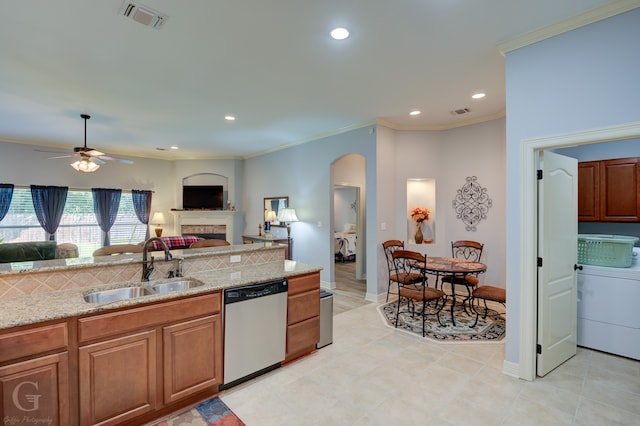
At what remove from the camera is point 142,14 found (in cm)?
236

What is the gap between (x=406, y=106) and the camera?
443 centimetres

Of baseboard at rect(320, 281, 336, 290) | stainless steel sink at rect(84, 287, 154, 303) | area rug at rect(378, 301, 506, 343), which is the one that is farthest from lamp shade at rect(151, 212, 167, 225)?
area rug at rect(378, 301, 506, 343)

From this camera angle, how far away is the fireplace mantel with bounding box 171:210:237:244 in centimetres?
825

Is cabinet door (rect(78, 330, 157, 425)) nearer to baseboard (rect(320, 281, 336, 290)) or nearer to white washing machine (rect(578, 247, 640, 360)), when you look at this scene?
baseboard (rect(320, 281, 336, 290))

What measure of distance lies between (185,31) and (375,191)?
3413 mm

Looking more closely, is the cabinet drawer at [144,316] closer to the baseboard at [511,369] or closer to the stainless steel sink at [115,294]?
the stainless steel sink at [115,294]

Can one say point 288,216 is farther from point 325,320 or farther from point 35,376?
point 35,376

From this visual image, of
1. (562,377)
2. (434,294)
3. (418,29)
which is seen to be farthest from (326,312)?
(418,29)

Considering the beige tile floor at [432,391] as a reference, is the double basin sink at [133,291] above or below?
above

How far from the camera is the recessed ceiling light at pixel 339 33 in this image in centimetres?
258

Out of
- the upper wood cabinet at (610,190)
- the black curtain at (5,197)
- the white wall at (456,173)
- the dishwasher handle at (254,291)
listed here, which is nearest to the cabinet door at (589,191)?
the upper wood cabinet at (610,190)

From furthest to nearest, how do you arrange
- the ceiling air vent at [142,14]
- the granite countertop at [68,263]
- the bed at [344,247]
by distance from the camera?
the bed at [344,247], the ceiling air vent at [142,14], the granite countertop at [68,263]

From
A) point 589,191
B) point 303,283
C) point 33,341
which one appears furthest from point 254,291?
point 589,191

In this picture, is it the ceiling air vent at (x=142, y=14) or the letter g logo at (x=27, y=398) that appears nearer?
the letter g logo at (x=27, y=398)
